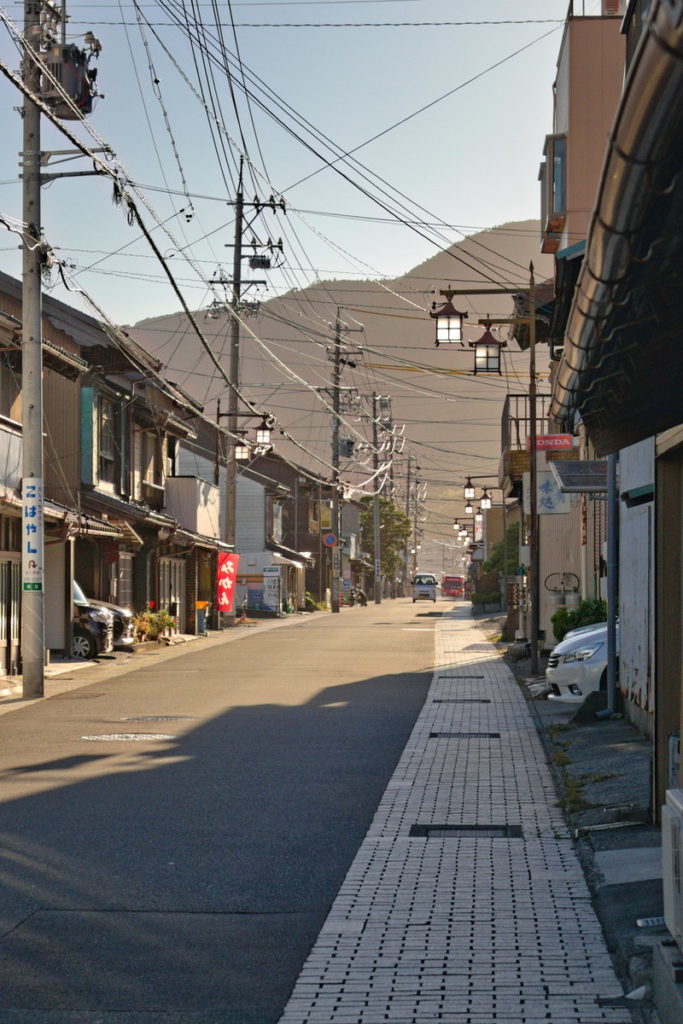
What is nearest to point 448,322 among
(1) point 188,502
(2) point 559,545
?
(2) point 559,545

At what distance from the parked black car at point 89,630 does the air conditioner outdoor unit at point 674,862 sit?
24.0 m

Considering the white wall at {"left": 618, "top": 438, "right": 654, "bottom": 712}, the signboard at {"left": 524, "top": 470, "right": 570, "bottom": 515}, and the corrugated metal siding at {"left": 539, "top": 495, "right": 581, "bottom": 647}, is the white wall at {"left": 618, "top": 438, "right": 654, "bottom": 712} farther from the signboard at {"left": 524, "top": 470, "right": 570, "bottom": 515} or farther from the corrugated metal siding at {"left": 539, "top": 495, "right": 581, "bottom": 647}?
the corrugated metal siding at {"left": 539, "top": 495, "right": 581, "bottom": 647}

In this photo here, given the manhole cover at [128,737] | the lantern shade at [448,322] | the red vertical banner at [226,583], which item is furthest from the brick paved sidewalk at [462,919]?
the red vertical banner at [226,583]

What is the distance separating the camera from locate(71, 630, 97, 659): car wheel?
2867cm

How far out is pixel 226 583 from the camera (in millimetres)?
44562

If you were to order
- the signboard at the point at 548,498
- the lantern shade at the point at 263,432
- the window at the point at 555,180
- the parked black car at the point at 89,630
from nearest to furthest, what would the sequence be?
the signboard at the point at 548,498 → the parked black car at the point at 89,630 → the window at the point at 555,180 → the lantern shade at the point at 263,432

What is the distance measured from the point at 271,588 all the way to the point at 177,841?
51.6 metres

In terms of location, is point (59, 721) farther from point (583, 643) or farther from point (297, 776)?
point (583, 643)

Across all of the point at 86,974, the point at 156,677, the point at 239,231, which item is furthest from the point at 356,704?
the point at 239,231

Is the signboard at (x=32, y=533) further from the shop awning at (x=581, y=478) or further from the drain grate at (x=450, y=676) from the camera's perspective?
the drain grate at (x=450, y=676)

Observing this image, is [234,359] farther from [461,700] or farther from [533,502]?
[461,700]

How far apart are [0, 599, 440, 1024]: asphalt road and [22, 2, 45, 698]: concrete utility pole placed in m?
1.38

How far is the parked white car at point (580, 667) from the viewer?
688 inches

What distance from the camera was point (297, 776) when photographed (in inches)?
488
